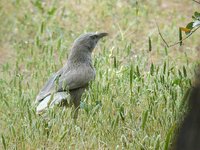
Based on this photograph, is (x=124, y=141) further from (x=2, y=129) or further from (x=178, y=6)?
(x=178, y=6)

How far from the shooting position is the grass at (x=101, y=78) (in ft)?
19.5

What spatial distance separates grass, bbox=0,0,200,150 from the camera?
5.93 metres

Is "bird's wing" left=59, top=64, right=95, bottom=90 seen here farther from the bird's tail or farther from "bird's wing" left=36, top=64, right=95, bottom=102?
the bird's tail

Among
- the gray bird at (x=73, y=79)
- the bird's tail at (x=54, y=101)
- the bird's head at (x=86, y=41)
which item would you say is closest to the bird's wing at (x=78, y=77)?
the gray bird at (x=73, y=79)

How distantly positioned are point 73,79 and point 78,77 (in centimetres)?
8

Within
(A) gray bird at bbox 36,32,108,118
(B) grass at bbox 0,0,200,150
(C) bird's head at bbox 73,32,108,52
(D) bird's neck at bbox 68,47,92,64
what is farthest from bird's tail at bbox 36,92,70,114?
(C) bird's head at bbox 73,32,108,52

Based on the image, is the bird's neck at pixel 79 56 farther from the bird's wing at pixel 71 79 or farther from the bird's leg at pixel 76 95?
the bird's leg at pixel 76 95

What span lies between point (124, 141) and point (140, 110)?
0.85m

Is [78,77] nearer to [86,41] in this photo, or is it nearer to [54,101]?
[54,101]

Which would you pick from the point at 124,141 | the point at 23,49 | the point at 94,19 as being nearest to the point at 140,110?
the point at 124,141

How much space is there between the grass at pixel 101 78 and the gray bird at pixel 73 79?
0.45ft

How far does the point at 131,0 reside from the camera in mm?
11406

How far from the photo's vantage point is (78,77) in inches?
272

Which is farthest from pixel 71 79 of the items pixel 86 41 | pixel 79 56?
pixel 86 41
